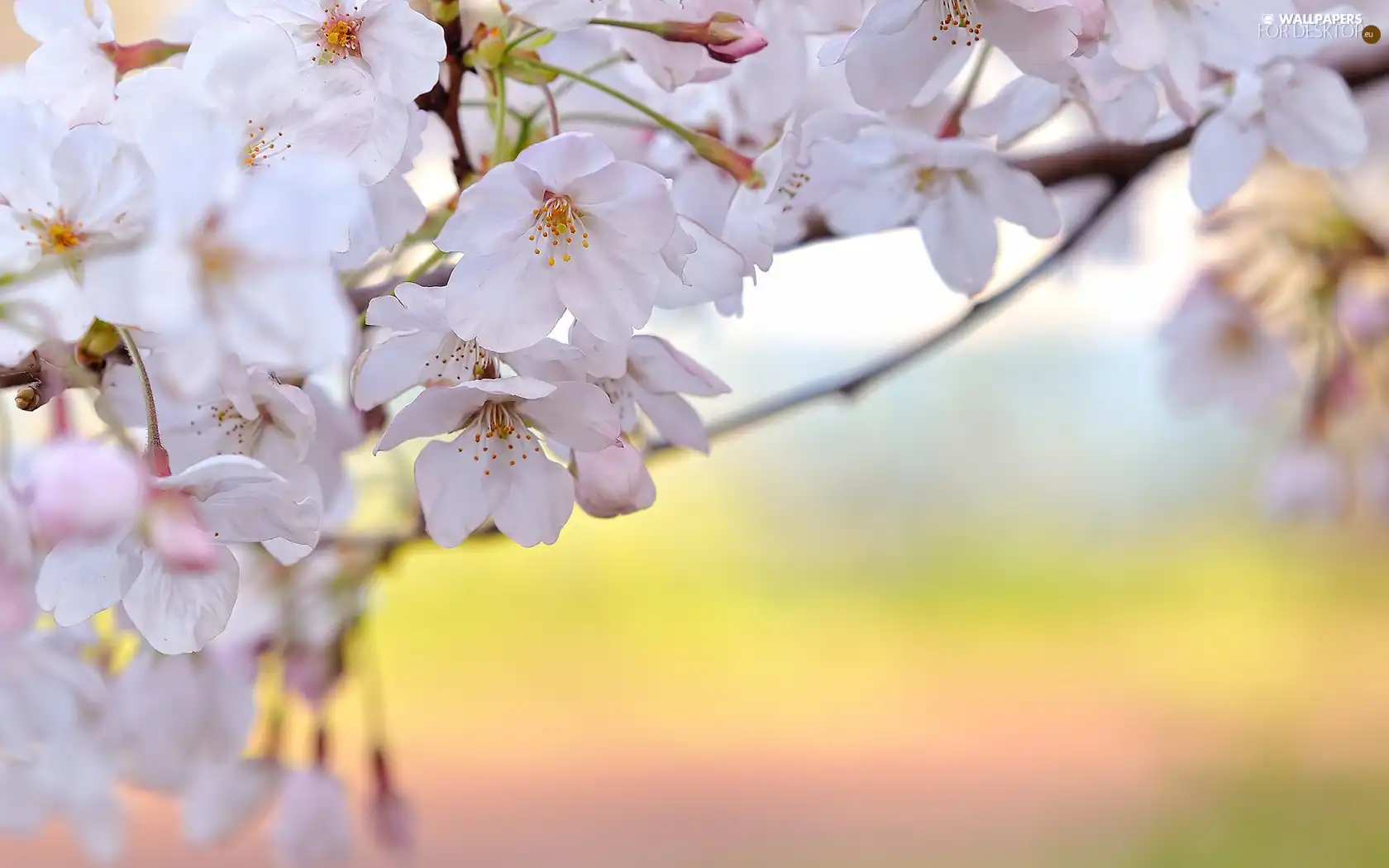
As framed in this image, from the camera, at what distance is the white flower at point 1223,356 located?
3.09ft

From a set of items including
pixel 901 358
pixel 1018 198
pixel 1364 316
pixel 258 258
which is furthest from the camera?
pixel 1364 316

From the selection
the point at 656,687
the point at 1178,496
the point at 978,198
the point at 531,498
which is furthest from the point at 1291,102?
the point at 1178,496

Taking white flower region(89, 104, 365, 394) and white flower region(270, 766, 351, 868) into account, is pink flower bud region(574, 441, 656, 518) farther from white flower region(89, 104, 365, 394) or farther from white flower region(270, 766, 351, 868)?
white flower region(270, 766, 351, 868)

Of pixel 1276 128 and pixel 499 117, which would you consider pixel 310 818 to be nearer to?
pixel 499 117

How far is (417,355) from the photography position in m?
0.35

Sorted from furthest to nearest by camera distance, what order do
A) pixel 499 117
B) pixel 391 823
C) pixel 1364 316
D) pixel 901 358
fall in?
pixel 1364 316
pixel 391 823
pixel 901 358
pixel 499 117

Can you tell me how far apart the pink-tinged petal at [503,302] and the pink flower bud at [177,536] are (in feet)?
0.28

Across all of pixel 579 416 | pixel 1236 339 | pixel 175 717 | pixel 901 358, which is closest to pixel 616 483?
pixel 579 416

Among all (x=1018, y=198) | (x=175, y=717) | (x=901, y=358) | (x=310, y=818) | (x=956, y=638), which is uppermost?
(x=1018, y=198)

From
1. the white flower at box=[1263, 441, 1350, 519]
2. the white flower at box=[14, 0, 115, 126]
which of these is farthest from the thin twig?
the white flower at box=[1263, 441, 1350, 519]

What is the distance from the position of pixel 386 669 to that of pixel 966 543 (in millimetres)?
1318

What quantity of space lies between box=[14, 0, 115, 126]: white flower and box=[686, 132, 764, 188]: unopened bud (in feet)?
0.59

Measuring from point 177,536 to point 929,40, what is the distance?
266 millimetres

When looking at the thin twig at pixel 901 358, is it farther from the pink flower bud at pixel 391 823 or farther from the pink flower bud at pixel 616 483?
the pink flower bud at pixel 391 823
